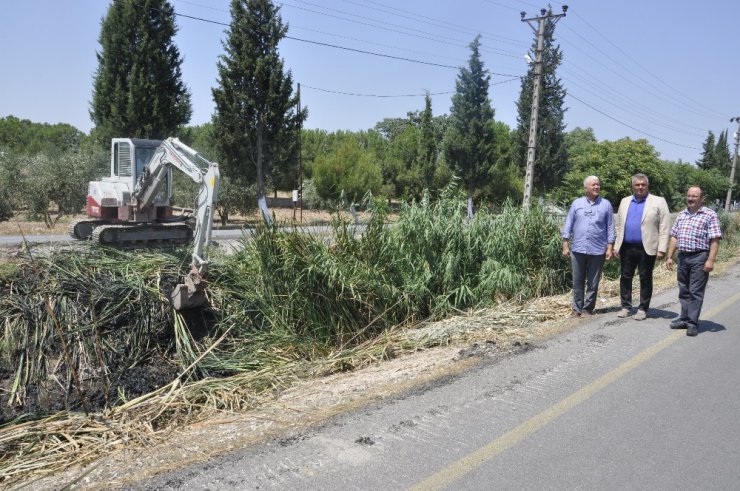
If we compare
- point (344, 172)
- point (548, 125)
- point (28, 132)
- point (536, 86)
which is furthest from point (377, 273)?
point (28, 132)

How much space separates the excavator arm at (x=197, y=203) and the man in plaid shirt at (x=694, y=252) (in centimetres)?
631

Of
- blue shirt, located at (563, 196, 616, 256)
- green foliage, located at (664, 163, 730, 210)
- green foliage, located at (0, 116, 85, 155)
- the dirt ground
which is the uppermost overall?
green foliage, located at (0, 116, 85, 155)

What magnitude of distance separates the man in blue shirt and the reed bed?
811 millimetres

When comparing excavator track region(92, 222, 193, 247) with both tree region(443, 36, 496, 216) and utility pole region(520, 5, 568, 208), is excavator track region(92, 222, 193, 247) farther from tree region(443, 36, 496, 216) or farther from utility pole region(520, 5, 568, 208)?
tree region(443, 36, 496, 216)

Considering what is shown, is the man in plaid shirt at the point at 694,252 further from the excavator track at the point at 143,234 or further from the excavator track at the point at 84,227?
the excavator track at the point at 84,227

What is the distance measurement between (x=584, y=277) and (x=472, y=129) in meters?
36.1

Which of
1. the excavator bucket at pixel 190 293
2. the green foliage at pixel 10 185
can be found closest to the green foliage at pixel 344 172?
the green foliage at pixel 10 185

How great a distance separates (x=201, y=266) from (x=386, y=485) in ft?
19.4

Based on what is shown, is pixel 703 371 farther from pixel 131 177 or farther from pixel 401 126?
pixel 401 126

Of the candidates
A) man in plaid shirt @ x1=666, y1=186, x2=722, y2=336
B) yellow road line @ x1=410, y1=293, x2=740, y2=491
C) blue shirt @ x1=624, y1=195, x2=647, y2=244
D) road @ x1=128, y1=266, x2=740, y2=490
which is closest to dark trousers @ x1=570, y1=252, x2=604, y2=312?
blue shirt @ x1=624, y1=195, x2=647, y2=244

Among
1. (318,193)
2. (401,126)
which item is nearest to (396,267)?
(318,193)

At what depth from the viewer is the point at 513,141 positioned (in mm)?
45500

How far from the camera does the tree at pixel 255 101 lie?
31.2 m

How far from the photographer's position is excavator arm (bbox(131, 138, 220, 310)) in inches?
333
